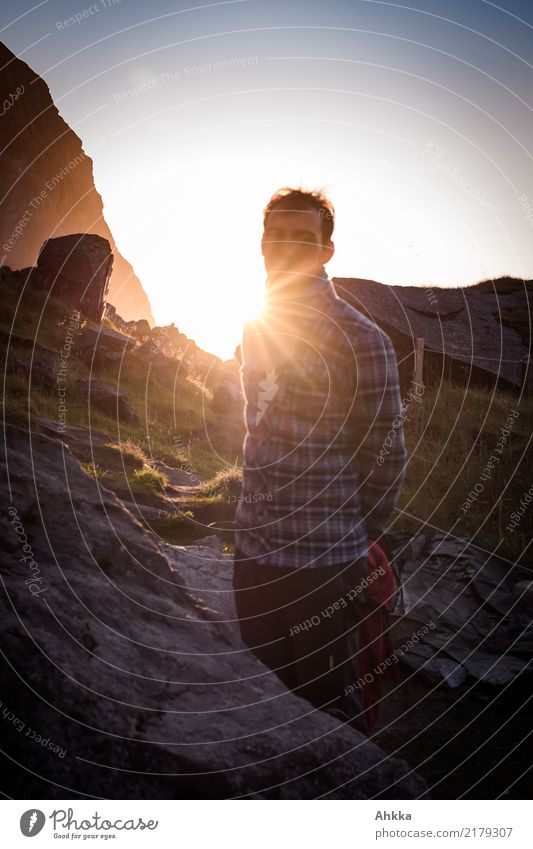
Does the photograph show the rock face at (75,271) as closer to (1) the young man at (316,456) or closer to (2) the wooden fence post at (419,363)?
(2) the wooden fence post at (419,363)

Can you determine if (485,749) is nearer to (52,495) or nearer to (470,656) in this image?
(470,656)

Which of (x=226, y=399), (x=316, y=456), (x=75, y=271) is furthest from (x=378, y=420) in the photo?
(x=75, y=271)

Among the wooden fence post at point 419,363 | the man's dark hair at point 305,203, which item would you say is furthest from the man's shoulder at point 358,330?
the wooden fence post at point 419,363

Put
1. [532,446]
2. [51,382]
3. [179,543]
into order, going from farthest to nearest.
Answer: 1. [51,382]
2. [532,446]
3. [179,543]

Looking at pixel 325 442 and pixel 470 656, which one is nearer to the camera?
pixel 325 442

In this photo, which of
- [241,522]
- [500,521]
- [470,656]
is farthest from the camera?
[500,521]

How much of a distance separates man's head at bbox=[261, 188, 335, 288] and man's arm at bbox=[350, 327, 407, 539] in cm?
58

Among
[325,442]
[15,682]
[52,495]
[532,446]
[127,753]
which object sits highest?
[532,446]

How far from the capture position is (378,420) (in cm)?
317

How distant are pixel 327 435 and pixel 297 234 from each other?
48.8 inches

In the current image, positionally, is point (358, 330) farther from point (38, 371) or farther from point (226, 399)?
point (226, 399)

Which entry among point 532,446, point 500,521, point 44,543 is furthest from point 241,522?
point 532,446

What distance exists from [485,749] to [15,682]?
3676 millimetres

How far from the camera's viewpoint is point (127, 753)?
2.55 m
